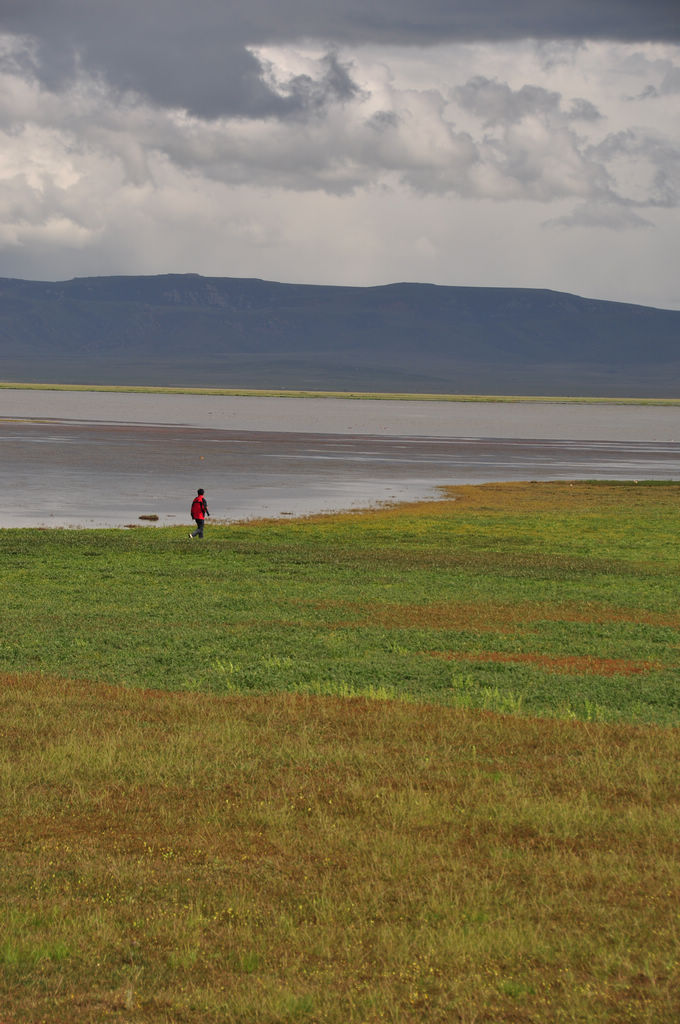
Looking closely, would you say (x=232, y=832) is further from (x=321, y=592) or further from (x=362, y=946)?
(x=321, y=592)

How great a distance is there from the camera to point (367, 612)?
80.3 feet

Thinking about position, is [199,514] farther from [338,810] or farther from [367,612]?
[338,810]

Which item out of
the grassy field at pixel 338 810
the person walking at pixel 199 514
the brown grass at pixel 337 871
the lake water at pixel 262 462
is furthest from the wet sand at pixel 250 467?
the brown grass at pixel 337 871

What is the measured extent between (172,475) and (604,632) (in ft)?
159

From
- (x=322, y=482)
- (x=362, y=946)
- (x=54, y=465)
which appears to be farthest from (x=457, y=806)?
(x=54, y=465)

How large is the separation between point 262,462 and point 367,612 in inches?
2218

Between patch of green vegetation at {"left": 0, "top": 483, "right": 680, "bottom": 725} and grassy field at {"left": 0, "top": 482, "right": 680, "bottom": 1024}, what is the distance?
0.12m

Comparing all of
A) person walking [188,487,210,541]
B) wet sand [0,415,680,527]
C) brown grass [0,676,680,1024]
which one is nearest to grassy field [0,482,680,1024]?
brown grass [0,676,680,1024]

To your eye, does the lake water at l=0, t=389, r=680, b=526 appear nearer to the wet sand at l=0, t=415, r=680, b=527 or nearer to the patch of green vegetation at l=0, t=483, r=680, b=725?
the wet sand at l=0, t=415, r=680, b=527

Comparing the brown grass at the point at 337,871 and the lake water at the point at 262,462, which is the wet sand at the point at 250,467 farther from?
the brown grass at the point at 337,871

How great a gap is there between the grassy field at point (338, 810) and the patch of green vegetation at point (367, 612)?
12 cm

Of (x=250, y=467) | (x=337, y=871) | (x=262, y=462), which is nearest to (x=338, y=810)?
(x=337, y=871)

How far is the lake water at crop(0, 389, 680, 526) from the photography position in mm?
52969

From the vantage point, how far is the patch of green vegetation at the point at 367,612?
18.1 metres
